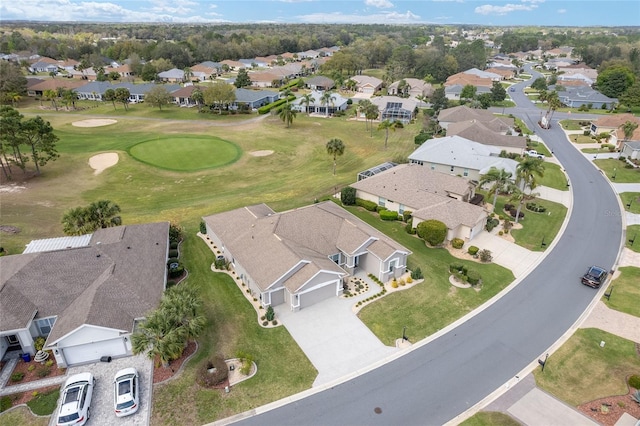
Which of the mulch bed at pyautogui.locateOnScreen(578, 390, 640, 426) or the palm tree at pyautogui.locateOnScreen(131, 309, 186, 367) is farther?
the palm tree at pyautogui.locateOnScreen(131, 309, 186, 367)

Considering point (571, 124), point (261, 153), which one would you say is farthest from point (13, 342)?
point (571, 124)

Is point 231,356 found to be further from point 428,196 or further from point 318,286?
point 428,196

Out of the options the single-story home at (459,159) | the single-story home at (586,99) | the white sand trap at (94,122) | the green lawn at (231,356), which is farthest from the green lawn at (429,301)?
the single-story home at (586,99)

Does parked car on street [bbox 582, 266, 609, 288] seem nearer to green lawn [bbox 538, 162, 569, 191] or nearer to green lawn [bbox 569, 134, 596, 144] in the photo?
green lawn [bbox 538, 162, 569, 191]

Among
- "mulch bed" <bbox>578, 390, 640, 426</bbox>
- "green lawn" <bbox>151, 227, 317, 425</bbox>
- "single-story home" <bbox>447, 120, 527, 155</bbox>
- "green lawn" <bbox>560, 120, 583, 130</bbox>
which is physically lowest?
"mulch bed" <bbox>578, 390, 640, 426</bbox>

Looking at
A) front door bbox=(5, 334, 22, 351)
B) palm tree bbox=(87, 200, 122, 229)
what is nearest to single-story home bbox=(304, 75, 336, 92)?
palm tree bbox=(87, 200, 122, 229)

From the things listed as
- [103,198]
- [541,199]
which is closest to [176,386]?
[103,198]

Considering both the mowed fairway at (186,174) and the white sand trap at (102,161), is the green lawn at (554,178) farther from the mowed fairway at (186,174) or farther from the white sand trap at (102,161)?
the white sand trap at (102,161)
